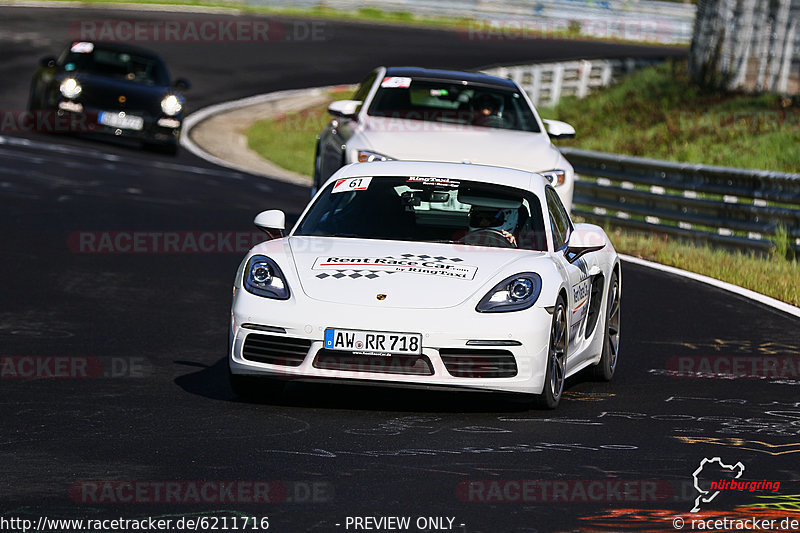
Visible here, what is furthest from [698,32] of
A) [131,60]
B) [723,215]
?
[723,215]

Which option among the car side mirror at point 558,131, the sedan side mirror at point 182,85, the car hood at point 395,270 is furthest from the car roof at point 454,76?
the sedan side mirror at point 182,85

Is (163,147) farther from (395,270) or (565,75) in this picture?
(395,270)

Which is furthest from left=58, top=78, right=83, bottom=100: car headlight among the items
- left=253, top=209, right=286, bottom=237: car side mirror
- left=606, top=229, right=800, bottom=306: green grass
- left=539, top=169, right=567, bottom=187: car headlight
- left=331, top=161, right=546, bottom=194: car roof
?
left=253, top=209, right=286, bottom=237: car side mirror

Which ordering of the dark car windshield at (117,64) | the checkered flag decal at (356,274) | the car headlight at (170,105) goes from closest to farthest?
1. the checkered flag decal at (356,274)
2. the car headlight at (170,105)
3. the dark car windshield at (117,64)

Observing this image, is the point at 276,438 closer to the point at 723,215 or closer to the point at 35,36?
the point at 723,215

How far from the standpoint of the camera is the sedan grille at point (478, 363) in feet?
26.8

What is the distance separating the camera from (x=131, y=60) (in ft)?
81.6

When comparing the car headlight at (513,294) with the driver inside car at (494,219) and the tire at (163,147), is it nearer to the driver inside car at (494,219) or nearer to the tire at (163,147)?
the driver inside car at (494,219)

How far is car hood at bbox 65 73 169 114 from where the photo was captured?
23469 mm

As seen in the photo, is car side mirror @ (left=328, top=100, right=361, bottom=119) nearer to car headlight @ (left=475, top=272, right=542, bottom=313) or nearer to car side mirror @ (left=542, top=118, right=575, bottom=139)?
car side mirror @ (left=542, top=118, right=575, bottom=139)

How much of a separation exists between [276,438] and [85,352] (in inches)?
110

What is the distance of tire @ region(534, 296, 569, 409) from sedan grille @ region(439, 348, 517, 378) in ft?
0.80

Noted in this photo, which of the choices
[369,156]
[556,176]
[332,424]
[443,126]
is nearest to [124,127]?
[443,126]

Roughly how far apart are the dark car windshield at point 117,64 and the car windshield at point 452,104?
933 centimetres
